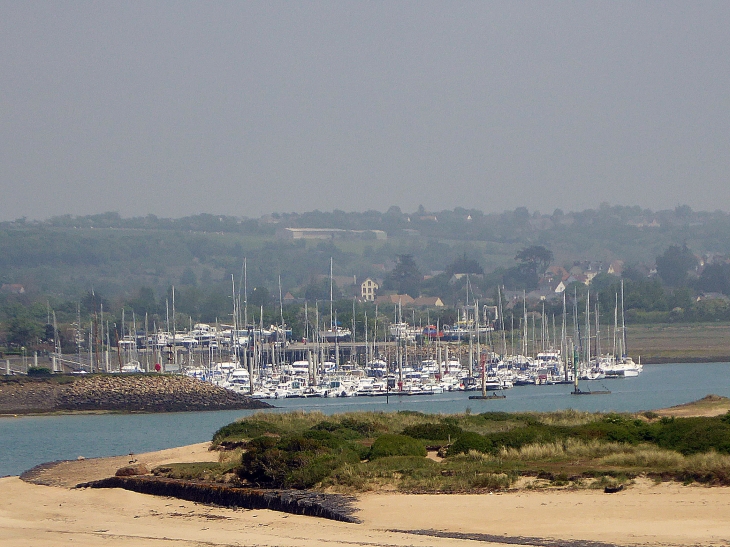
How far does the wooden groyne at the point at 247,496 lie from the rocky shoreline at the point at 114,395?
4694 cm

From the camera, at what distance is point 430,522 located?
2100cm

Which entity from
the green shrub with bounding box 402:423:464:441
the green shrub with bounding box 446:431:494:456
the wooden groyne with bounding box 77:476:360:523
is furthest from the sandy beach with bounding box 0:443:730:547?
the green shrub with bounding box 402:423:464:441

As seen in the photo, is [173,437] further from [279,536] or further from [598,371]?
[598,371]

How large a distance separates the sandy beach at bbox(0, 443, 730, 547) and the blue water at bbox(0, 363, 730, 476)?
1514 cm

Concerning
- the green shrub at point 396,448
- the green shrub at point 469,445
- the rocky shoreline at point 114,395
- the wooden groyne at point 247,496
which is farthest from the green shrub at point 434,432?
the rocky shoreline at point 114,395

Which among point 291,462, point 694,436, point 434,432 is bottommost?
point 434,432

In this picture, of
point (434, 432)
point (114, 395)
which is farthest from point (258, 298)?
point (434, 432)

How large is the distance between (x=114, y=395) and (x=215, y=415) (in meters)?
9.77

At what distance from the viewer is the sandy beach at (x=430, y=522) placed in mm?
19031

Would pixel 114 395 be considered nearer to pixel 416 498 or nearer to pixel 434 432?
pixel 434 432

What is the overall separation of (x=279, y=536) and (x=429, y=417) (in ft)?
61.6

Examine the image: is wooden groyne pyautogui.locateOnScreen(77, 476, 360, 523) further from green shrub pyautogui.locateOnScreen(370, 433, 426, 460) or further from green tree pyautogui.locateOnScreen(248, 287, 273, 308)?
green tree pyautogui.locateOnScreen(248, 287, 273, 308)

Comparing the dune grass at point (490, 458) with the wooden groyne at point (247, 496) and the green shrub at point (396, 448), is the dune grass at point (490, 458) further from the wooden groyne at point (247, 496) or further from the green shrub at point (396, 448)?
the wooden groyne at point (247, 496)

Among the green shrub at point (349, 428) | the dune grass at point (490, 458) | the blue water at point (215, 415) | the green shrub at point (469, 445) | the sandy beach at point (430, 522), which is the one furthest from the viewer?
the blue water at point (215, 415)
